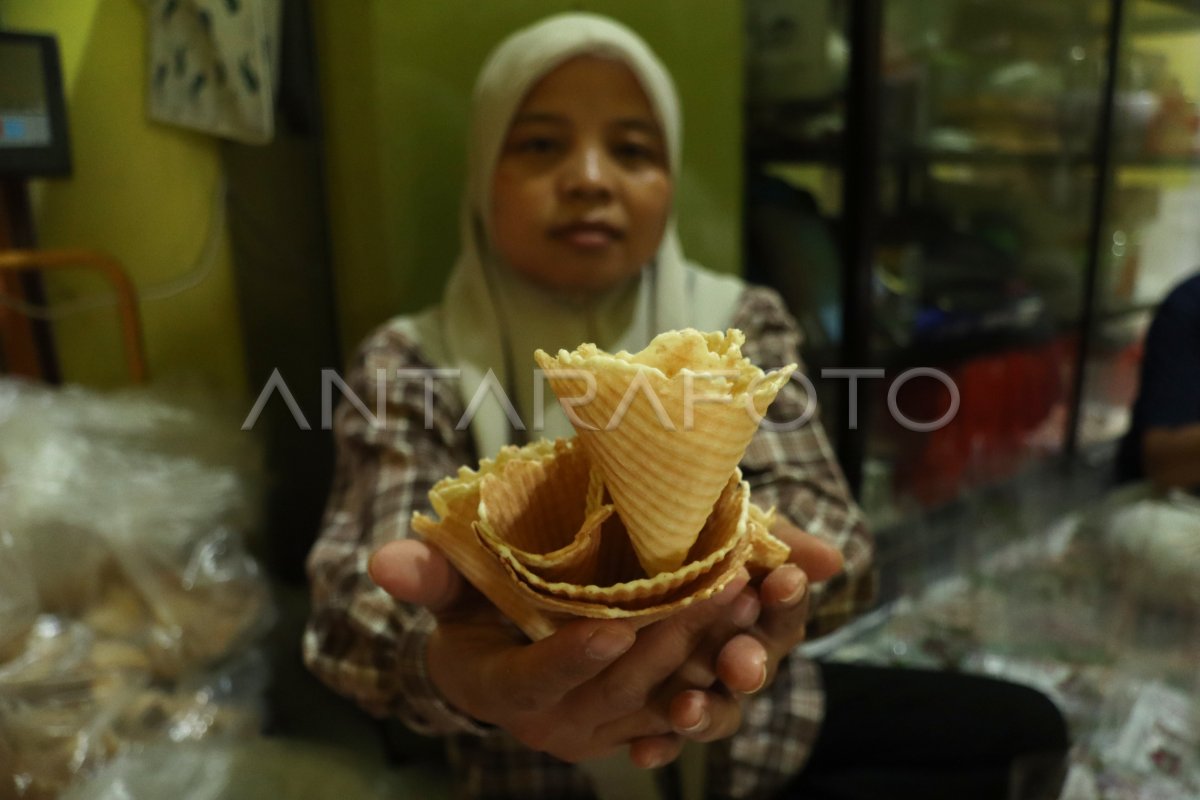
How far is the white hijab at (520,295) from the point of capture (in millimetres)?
533

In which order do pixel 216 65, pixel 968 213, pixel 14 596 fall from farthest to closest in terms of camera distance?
pixel 968 213 < pixel 216 65 < pixel 14 596

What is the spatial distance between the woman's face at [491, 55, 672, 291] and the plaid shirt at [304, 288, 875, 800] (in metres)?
0.13

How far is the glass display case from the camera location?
104 cm

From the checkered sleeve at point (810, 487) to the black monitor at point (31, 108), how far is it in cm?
61

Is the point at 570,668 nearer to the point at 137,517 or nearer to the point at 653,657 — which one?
the point at 653,657

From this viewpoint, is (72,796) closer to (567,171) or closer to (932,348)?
(567,171)

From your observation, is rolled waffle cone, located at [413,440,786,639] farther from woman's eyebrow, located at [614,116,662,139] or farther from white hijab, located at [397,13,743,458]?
woman's eyebrow, located at [614,116,662,139]

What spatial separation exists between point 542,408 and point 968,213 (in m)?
1.36

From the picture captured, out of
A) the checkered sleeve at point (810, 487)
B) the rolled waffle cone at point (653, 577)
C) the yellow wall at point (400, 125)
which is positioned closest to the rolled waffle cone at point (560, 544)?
the rolled waffle cone at point (653, 577)

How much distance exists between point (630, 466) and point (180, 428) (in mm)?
634

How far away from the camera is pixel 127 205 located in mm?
727

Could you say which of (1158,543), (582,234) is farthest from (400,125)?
(1158,543)

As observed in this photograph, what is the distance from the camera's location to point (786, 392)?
636 millimetres

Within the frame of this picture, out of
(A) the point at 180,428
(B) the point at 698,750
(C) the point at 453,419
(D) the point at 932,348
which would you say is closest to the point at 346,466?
(C) the point at 453,419
